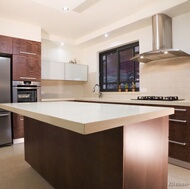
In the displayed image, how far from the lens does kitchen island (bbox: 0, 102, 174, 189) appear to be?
912mm

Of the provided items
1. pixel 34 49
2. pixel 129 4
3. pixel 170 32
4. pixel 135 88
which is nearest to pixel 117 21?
pixel 129 4

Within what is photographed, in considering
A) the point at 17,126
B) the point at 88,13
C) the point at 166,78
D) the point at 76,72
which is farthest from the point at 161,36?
the point at 17,126

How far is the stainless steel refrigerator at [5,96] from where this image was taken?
3100 mm

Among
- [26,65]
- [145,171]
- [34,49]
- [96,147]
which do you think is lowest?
[145,171]

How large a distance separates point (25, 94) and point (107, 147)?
2.78m

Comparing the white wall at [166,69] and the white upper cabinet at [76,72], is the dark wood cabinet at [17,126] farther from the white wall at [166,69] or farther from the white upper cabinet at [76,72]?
the white wall at [166,69]

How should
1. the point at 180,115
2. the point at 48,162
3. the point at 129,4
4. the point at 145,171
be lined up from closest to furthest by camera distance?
the point at 145,171 → the point at 48,162 → the point at 180,115 → the point at 129,4

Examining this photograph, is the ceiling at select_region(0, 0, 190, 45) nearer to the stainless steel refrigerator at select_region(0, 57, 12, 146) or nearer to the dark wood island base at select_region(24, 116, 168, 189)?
the stainless steel refrigerator at select_region(0, 57, 12, 146)

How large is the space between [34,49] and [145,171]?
10.6 ft

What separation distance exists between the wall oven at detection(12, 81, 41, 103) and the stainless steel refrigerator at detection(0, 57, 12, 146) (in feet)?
0.40

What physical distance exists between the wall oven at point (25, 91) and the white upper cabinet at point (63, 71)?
53 centimetres

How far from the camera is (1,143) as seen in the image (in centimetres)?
309

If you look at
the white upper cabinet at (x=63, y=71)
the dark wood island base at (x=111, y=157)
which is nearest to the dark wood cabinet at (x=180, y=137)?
the dark wood island base at (x=111, y=157)

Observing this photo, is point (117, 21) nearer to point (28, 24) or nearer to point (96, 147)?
point (28, 24)
